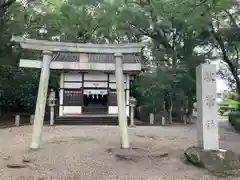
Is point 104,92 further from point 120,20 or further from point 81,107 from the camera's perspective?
point 120,20

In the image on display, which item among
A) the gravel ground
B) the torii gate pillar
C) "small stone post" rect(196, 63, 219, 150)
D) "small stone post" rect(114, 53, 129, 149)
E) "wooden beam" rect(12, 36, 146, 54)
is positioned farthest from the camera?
"wooden beam" rect(12, 36, 146, 54)

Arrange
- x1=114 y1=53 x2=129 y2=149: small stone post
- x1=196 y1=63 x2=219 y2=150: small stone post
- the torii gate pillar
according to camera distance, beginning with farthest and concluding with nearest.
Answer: x1=114 y1=53 x2=129 y2=149: small stone post < the torii gate pillar < x1=196 y1=63 x2=219 y2=150: small stone post

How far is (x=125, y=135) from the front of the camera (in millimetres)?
8383

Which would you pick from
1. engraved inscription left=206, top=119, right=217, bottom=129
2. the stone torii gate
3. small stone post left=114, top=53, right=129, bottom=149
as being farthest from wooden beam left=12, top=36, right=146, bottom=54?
engraved inscription left=206, top=119, right=217, bottom=129

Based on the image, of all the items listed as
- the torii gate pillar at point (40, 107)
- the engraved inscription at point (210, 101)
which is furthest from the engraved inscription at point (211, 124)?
the torii gate pillar at point (40, 107)

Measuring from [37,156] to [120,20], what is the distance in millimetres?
12169

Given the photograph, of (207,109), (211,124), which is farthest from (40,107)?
(211,124)

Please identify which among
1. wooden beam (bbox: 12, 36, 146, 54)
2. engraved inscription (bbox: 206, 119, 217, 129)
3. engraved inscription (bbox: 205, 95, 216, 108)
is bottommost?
engraved inscription (bbox: 206, 119, 217, 129)

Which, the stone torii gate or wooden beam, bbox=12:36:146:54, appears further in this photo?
wooden beam, bbox=12:36:146:54

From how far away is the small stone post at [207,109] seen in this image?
25.1ft

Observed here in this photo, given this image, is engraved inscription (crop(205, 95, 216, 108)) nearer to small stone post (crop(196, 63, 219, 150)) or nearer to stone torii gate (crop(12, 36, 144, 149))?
small stone post (crop(196, 63, 219, 150))

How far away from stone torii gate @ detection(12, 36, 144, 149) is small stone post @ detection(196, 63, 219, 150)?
2274 millimetres

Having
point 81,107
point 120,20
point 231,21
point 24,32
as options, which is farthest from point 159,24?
point 24,32

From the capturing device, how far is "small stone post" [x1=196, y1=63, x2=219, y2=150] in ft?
25.1
